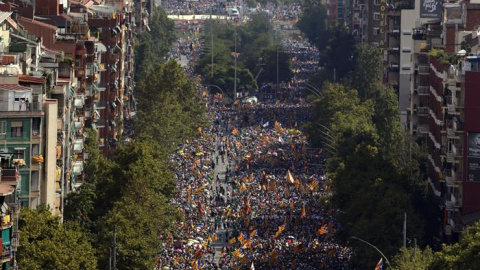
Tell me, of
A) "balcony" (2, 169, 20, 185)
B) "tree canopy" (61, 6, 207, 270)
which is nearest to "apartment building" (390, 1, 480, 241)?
"tree canopy" (61, 6, 207, 270)

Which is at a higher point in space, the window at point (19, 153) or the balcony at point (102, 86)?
the window at point (19, 153)

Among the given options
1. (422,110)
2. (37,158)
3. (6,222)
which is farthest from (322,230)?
A: (6,222)

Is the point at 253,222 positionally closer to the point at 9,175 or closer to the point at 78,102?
the point at 78,102

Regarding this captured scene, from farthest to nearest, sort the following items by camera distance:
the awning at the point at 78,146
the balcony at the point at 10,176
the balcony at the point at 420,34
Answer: the balcony at the point at 420,34 < the awning at the point at 78,146 < the balcony at the point at 10,176

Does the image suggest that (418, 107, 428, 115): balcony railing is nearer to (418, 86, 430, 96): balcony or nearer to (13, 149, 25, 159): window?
(418, 86, 430, 96): balcony

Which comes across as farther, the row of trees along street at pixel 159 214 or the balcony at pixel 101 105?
the balcony at pixel 101 105

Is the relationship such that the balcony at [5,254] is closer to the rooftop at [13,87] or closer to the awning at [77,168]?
the rooftop at [13,87]

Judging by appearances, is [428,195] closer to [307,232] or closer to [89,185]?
[307,232]

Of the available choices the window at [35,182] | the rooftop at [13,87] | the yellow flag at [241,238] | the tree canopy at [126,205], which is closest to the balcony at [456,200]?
the yellow flag at [241,238]
